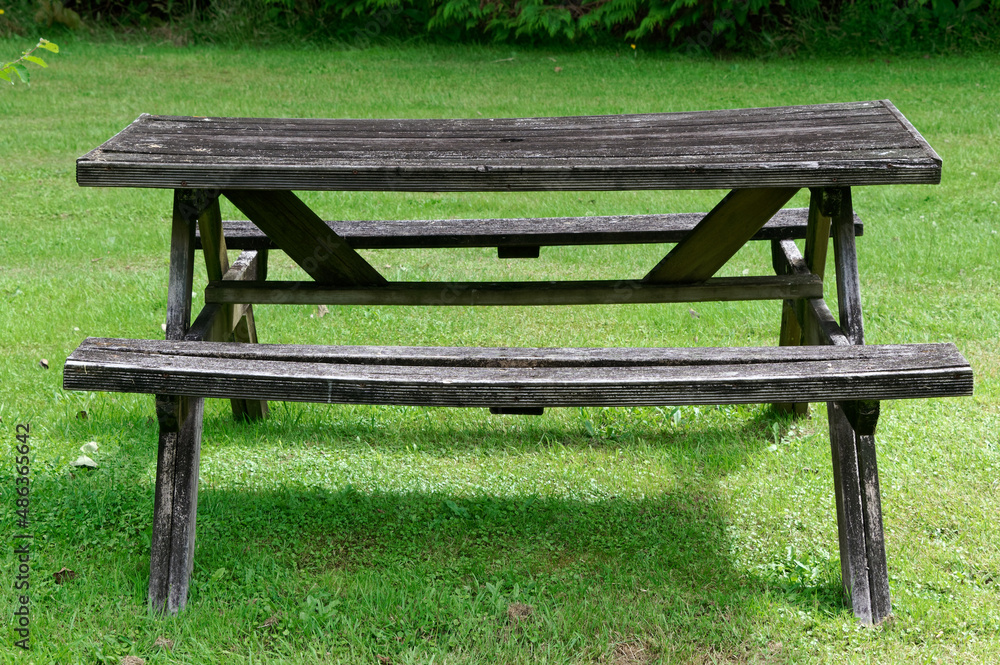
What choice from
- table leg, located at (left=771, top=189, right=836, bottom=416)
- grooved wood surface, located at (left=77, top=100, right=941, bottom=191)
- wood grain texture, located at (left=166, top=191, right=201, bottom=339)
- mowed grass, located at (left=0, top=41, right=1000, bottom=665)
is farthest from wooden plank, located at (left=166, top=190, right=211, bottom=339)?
table leg, located at (left=771, top=189, right=836, bottom=416)

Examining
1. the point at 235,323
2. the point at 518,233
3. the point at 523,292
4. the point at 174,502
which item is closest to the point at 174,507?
the point at 174,502

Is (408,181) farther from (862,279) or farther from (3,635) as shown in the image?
(862,279)

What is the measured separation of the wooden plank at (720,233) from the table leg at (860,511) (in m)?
0.63

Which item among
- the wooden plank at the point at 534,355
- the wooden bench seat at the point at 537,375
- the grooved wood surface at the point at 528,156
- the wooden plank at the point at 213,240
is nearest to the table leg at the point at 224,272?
the wooden plank at the point at 213,240

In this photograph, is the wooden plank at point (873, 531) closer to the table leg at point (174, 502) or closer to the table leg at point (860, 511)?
the table leg at point (860, 511)

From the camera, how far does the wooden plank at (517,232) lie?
3334 millimetres

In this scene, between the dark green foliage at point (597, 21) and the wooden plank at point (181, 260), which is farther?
the dark green foliage at point (597, 21)

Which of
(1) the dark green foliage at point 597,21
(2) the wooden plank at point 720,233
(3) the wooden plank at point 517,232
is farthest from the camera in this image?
(1) the dark green foliage at point 597,21

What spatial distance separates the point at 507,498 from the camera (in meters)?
3.09

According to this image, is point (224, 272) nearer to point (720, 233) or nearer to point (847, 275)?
point (720, 233)

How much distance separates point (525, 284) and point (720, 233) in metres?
0.65

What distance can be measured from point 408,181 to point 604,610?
1246mm

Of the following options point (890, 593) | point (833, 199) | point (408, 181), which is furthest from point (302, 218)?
point (890, 593)

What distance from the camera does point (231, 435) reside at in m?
3.45
